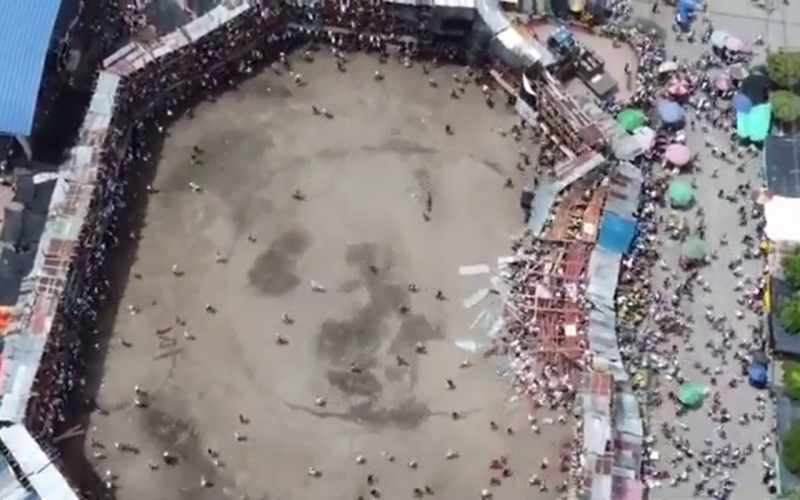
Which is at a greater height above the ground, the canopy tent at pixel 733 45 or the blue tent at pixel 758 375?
the canopy tent at pixel 733 45

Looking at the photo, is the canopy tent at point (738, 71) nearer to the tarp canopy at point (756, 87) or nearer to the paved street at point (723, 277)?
the tarp canopy at point (756, 87)

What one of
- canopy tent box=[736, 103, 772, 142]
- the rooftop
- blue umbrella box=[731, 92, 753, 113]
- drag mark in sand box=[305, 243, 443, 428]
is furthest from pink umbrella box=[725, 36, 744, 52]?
the rooftop

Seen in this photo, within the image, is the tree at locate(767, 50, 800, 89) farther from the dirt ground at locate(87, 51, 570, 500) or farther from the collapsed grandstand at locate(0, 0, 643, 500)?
the dirt ground at locate(87, 51, 570, 500)

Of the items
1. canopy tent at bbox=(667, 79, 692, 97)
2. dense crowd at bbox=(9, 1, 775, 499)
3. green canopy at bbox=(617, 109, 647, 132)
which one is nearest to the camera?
dense crowd at bbox=(9, 1, 775, 499)

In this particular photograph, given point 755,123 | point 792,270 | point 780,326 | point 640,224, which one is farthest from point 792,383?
point 755,123

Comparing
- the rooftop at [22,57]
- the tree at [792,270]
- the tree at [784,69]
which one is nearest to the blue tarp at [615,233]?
the tree at [792,270]
